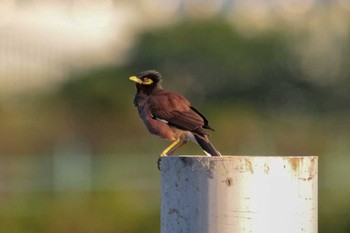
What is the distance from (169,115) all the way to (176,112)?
0.07 meters

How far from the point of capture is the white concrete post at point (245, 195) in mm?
5273

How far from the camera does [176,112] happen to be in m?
9.24

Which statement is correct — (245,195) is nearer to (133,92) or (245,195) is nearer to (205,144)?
(205,144)

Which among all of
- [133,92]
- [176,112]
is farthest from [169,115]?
[133,92]

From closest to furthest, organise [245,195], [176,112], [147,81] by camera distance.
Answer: [245,195]
[176,112]
[147,81]

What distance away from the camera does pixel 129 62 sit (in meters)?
45.8

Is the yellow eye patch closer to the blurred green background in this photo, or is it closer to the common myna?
the common myna

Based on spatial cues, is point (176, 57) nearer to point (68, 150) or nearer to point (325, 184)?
point (68, 150)

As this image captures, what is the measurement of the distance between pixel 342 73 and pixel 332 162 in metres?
17.2

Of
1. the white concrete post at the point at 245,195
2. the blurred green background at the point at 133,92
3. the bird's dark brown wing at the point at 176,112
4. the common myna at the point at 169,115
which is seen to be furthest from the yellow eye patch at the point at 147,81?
the blurred green background at the point at 133,92

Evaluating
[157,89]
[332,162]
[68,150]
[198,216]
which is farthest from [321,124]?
[198,216]

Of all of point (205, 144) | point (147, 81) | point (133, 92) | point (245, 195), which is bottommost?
point (245, 195)

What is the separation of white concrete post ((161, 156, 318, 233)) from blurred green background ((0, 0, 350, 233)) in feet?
39.8

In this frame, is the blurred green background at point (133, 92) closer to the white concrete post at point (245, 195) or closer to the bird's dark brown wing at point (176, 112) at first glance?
the bird's dark brown wing at point (176, 112)
